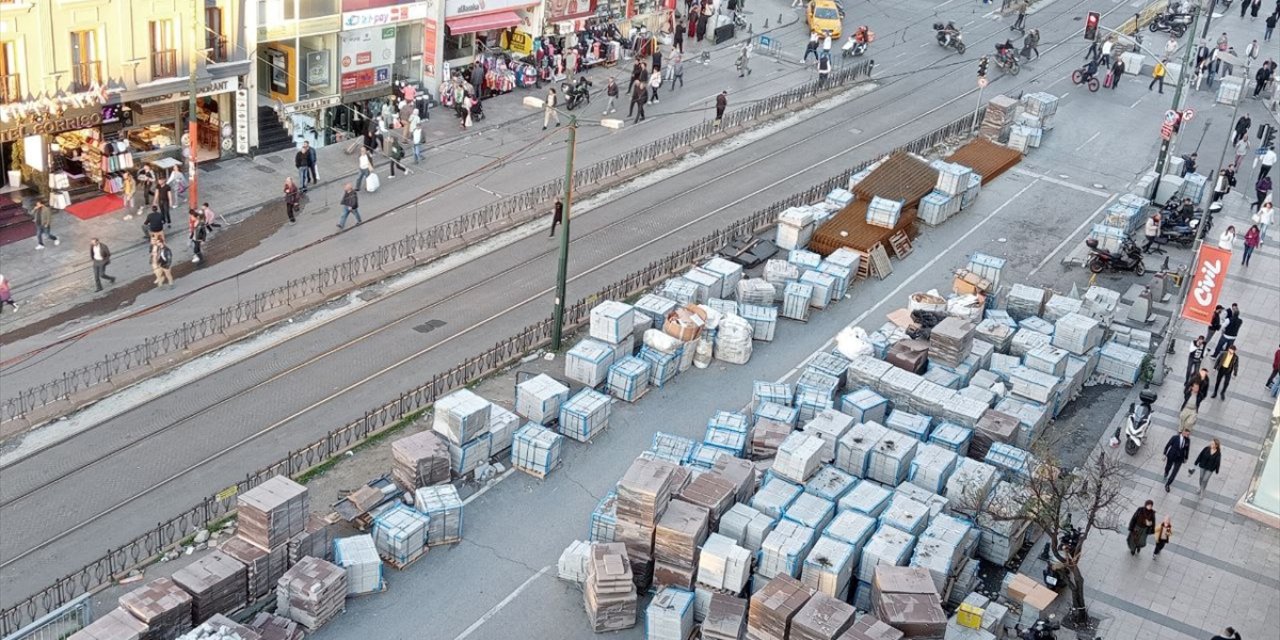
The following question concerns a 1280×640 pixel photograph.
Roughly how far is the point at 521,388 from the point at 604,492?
10.6 feet

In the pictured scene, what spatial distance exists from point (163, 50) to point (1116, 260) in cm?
2874

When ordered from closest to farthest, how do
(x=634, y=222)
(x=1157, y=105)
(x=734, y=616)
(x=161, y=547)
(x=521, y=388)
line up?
1. (x=734, y=616)
2. (x=161, y=547)
3. (x=521, y=388)
4. (x=634, y=222)
5. (x=1157, y=105)

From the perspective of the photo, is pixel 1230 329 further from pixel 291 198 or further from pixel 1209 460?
pixel 291 198

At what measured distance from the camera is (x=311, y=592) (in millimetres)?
23844

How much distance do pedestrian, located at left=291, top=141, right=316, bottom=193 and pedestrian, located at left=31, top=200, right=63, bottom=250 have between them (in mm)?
7237

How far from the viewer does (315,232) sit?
39812 millimetres

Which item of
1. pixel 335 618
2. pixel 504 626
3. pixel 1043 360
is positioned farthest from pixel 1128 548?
pixel 335 618

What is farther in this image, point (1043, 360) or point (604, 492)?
point (1043, 360)

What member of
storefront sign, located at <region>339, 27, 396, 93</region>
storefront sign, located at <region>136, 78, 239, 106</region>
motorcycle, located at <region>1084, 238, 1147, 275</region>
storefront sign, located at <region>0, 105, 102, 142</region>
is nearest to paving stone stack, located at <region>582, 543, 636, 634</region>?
motorcycle, located at <region>1084, 238, 1147, 275</region>

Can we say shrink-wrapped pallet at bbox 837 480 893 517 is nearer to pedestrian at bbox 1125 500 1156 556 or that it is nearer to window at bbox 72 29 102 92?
pedestrian at bbox 1125 500 1156 556

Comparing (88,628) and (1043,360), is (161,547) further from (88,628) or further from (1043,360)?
(1043,360)

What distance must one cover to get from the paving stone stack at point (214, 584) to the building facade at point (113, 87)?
1690 cm

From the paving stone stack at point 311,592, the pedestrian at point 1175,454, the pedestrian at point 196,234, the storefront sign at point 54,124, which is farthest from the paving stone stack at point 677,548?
the storefront sign at point 54,124

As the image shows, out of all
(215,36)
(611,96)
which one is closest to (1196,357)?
(611,96)
